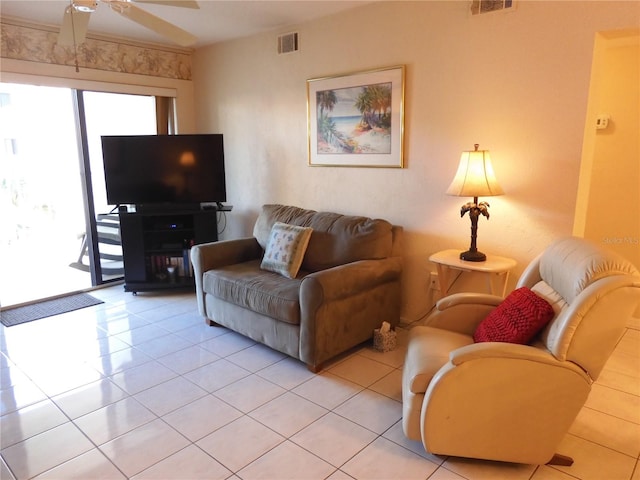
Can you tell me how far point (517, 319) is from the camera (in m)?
2.11

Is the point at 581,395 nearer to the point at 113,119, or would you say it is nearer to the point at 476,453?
the point at 476,453

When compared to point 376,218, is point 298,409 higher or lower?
lower

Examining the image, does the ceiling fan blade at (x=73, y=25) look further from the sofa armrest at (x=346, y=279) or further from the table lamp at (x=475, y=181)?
the table lamp at (x=475, y=181)

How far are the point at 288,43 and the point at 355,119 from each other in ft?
3.40

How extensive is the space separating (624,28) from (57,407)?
12.4ft

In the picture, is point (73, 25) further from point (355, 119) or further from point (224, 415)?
point (224, 415)

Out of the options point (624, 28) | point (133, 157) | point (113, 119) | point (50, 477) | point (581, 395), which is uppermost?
point (624, 28)

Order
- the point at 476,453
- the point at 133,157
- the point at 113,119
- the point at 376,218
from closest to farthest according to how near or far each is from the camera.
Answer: the point at 476,453 < the point at 376,218 < the point at 133,157 < the point at 113,119

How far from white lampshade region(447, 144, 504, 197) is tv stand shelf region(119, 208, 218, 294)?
254cm

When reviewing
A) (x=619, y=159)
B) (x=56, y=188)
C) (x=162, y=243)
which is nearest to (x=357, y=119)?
(x=619, y=159)

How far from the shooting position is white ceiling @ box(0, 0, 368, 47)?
3.35 metres

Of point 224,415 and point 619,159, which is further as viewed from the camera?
point 619,159

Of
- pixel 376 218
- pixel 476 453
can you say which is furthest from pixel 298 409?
pixel 376 218

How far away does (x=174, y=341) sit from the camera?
3332 mm
